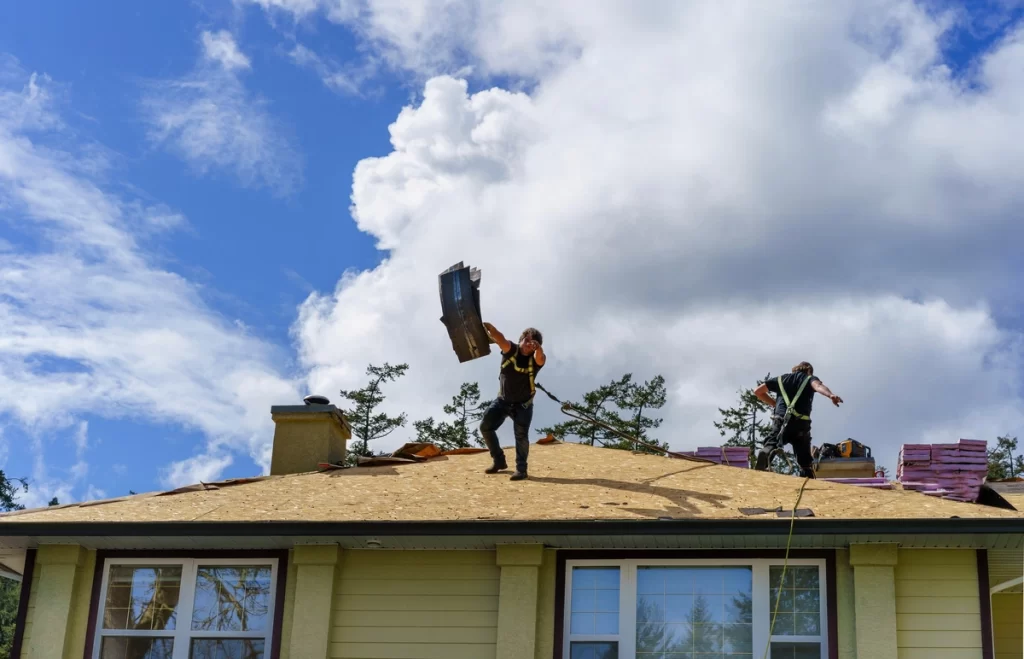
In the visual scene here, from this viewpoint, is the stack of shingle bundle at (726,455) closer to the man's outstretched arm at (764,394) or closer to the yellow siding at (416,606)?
the man's outstretched arm at (764,394)

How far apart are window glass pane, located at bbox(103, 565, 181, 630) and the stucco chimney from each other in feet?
9.84

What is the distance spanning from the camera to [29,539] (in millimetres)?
12828

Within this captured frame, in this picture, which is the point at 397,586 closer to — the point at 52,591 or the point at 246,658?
the point at 246,658

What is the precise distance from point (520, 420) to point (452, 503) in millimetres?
1895

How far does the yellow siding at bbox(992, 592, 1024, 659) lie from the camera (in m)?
13.3

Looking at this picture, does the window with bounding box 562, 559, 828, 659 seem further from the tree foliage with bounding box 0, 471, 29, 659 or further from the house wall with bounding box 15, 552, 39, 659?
the tree foliage with bounding box 0, 471, 29, 659

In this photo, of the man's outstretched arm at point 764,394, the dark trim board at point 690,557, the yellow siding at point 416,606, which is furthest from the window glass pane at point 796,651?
the man's outstretched arm at point 764,394

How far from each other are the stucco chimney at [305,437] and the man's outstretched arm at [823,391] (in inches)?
239

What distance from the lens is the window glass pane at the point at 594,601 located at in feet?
39.5

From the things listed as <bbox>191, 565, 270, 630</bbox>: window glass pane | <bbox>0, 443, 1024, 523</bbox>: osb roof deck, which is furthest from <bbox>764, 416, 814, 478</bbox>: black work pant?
<bbox>191, 565, 270, 630</bbox>: window glass pane

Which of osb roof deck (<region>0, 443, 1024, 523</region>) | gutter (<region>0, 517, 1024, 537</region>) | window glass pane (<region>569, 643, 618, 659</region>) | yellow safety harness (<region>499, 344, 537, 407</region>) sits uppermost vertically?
yellow safety harness (<region>499, 344, 537, 407</region>)

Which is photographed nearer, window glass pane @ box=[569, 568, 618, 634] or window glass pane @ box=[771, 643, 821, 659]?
window glass pane @ box=[771, 643, 821, 659]

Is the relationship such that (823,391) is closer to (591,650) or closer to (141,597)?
(591,650)

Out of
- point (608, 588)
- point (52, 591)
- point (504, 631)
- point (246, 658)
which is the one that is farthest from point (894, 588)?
point (52, 591)
